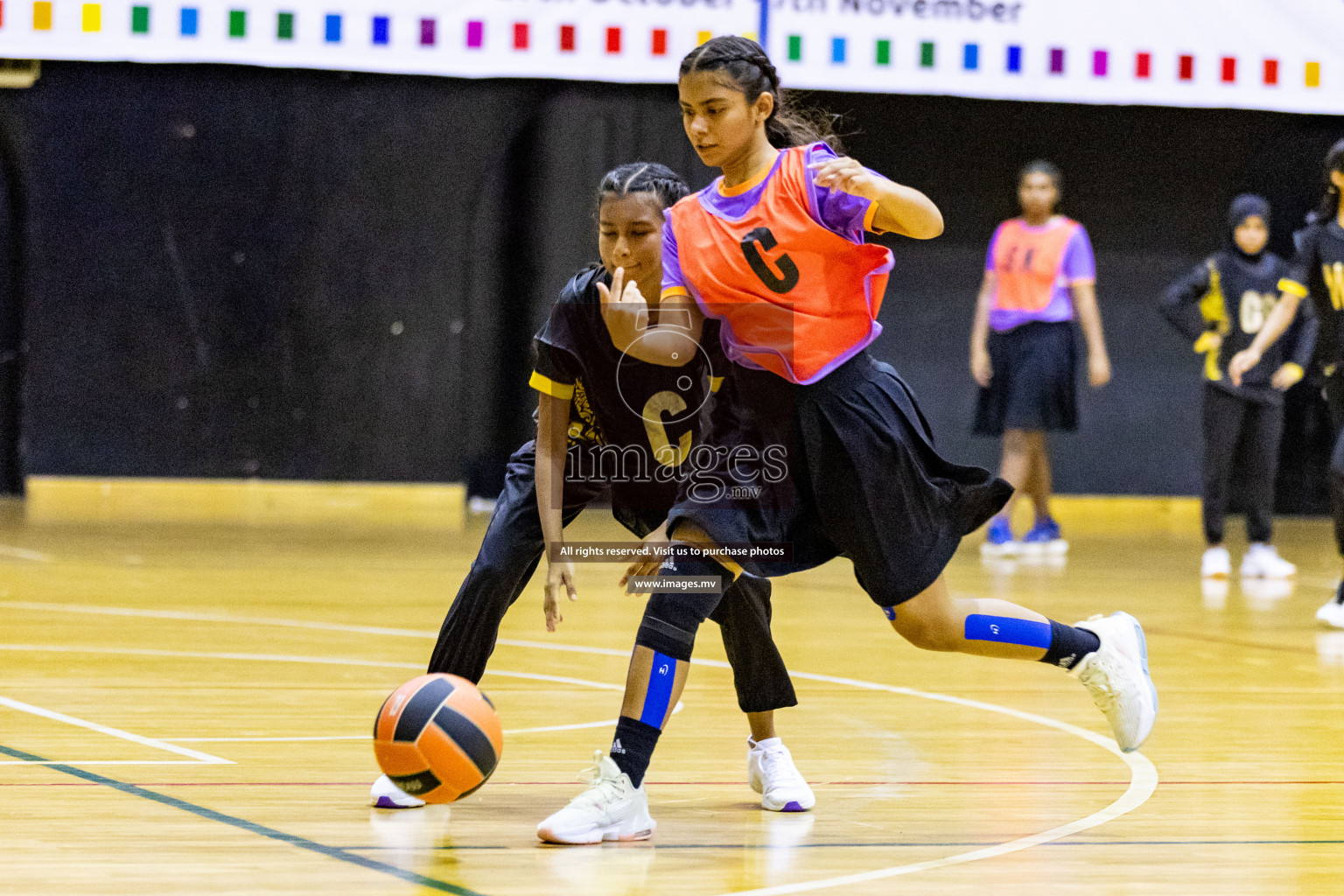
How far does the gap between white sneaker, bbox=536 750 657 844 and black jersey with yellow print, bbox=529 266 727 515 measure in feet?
2.07

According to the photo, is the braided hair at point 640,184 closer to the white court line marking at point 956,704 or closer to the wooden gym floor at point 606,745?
the wooden gym floor at point 606,745

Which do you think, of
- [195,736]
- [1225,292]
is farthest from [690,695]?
[1225,292]

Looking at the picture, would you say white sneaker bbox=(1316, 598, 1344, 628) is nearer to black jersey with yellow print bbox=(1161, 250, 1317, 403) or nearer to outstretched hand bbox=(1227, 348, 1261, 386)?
outstretched hand bbox=(1227, 348, 1261, 386)

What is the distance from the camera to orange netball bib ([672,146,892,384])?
3061 mm

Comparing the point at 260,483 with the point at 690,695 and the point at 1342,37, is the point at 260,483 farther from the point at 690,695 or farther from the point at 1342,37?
the point at 1342,37

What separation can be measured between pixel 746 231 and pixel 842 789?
1.19 metres

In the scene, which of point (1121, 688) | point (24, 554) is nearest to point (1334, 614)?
point (1121, 688)

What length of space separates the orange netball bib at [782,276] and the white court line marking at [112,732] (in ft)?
4.79

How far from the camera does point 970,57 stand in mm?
8461

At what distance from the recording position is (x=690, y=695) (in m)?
4.55

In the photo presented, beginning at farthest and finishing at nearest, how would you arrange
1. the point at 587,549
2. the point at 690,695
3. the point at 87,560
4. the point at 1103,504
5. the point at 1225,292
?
the point at 1103,504
the point at 1225,292
the point at 87,560
the point at 690,695
the point at 587,549

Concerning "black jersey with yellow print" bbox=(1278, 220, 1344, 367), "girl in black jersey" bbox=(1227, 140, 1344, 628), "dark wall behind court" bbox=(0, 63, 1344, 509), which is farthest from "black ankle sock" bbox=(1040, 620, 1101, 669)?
"dark wall behind court" bbox=(0, 63, 1344, 509)

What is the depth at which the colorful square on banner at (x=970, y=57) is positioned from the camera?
8453 millimetres

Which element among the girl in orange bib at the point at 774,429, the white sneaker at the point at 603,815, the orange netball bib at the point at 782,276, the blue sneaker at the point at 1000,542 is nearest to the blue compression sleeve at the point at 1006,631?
the girl in orange bib at the point at 774,429
